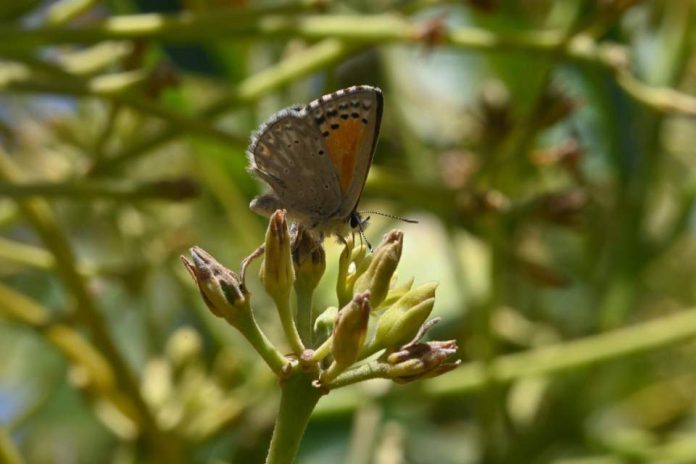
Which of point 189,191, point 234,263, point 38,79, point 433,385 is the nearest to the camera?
point 189,191

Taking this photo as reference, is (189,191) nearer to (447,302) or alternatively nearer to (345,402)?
(345,402)

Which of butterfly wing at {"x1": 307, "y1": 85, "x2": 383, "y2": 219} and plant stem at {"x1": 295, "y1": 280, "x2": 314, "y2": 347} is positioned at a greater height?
butterfly wing at {"x1": 307, "y1": 85, "x2": 383, "y2": 219}

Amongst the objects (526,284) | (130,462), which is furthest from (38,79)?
(526,284)

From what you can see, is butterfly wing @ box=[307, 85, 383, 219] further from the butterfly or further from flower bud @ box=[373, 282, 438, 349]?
flower bud @ box=[373, 282, 438, 349]

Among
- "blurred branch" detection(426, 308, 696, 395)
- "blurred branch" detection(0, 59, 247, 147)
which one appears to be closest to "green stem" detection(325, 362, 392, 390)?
"blurred branch" detection(0, 59, 247, 147)

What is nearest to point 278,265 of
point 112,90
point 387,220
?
point 112,90

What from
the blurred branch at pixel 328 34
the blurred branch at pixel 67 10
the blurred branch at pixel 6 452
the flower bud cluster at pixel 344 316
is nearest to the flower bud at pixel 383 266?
the flower bud cluster at pixel 344 316

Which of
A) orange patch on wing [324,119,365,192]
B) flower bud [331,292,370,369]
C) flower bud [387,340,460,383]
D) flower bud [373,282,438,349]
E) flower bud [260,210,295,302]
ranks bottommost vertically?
flower bud [387,340,460,383]
